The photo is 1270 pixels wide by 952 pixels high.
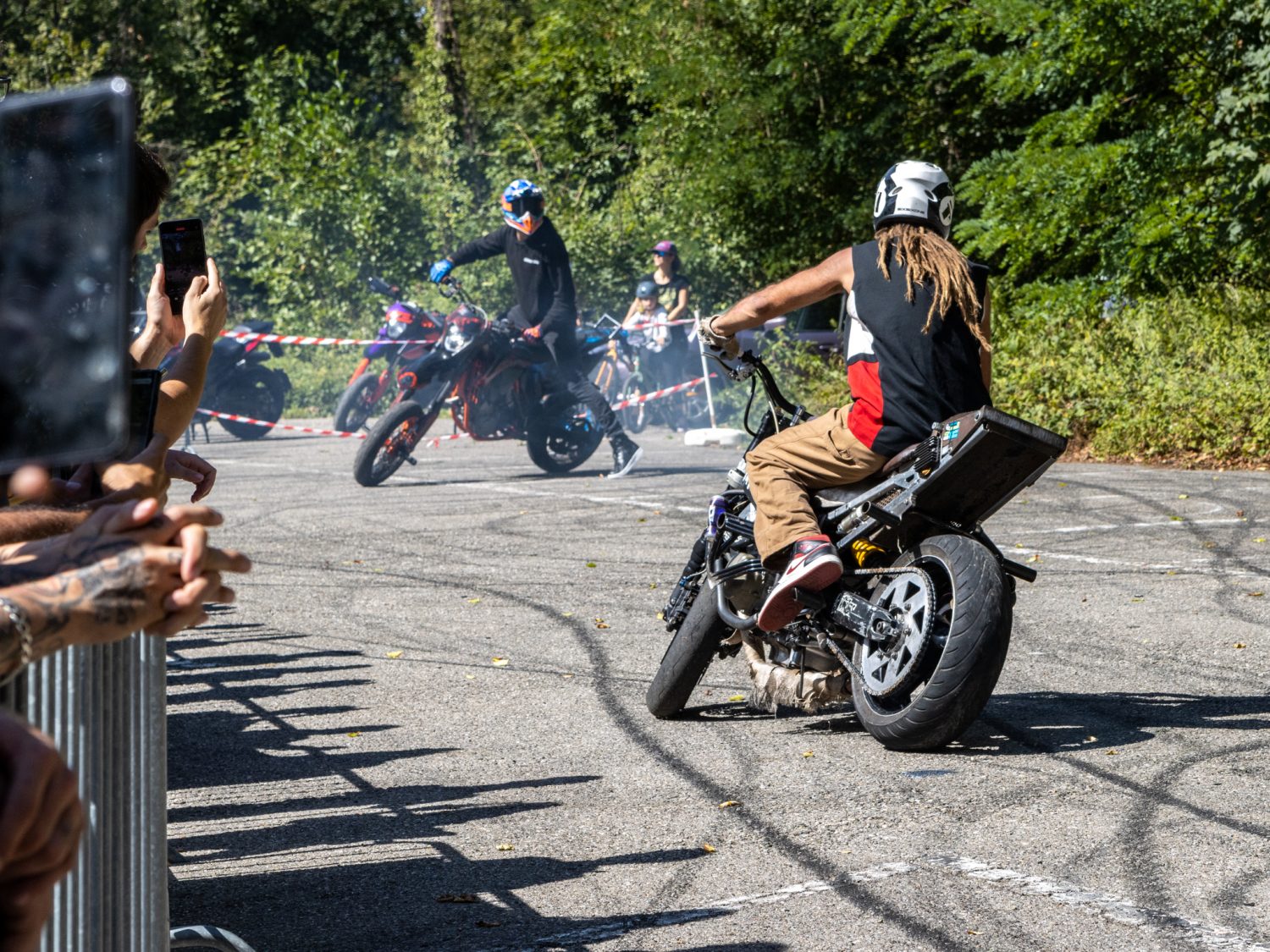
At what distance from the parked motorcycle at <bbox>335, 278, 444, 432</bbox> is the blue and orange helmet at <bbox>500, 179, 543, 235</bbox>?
3.89 meters

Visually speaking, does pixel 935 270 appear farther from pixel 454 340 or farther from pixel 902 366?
pixel 454 340

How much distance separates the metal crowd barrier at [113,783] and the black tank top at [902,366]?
3158 millimetres

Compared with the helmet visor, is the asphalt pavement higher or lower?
lower

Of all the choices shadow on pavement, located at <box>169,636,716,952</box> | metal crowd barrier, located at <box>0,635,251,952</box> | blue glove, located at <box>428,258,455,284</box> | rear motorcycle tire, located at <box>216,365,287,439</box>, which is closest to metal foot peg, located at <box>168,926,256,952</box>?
shadow on pavement, located at <box>169,636,716,952</box>

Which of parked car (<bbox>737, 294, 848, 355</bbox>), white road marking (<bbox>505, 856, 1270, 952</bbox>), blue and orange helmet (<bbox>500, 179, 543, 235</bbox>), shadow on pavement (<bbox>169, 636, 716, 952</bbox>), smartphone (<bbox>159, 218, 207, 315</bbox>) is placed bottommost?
shadow on pavement (<bbox>169, 636, 716, 952</bbox>)

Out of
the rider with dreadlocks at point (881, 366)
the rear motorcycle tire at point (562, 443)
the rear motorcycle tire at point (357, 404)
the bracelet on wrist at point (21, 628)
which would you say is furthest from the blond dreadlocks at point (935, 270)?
the rear motorcycle tire at point (357, 404)

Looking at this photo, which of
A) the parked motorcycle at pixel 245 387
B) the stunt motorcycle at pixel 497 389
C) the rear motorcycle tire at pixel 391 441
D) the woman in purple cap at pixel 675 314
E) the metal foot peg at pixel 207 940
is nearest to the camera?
the metal foot peg at pixel 207 940

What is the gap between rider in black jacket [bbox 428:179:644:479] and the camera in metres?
14.4

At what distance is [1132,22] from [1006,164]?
2.39m

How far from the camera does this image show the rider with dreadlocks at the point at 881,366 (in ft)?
17.6

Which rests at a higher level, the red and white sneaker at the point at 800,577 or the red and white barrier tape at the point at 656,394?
the red and white barrier tape at the point at 656,394

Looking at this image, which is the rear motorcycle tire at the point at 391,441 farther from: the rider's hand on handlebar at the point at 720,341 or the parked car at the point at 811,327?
the rider's hand on handlebar at the point at 720,341

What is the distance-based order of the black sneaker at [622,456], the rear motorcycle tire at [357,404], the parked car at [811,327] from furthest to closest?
1. the parked car at [811,327]
2. the rear motorcycle tire at [357,404]
3. the black sneaker at [622,456]

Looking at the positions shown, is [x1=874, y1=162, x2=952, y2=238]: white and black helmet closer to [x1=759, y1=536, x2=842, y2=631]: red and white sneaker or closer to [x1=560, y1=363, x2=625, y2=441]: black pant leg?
[x1=759, y1=536, x2=842, y2=631]: red and white sneaker
